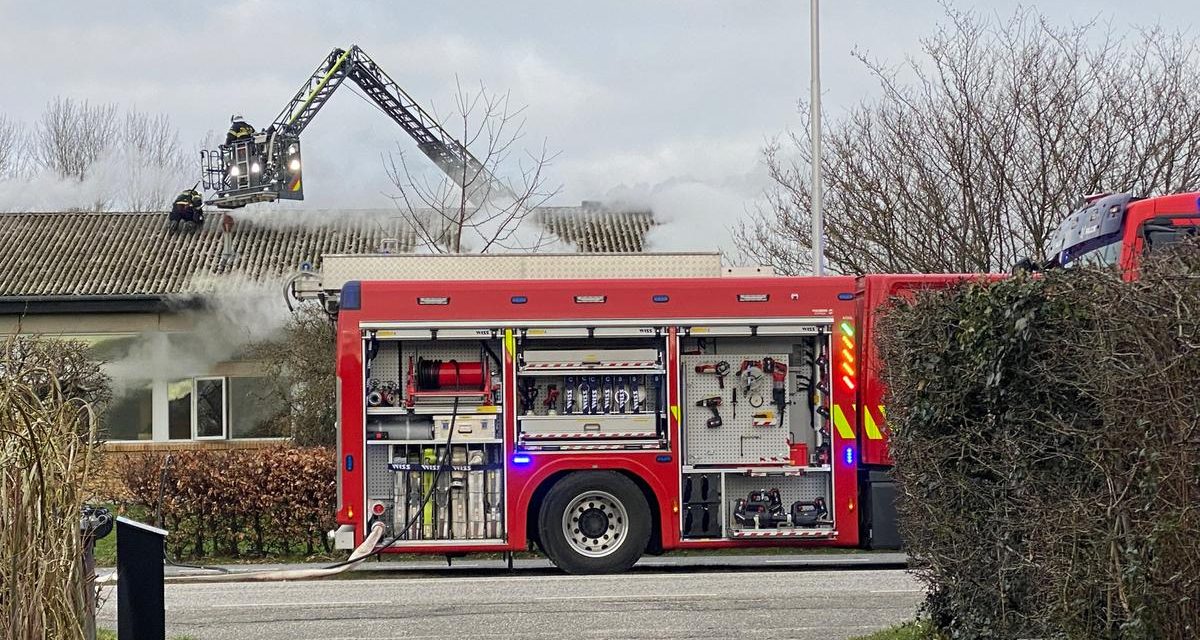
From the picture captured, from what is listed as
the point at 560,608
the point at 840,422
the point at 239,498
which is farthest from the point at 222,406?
the point at 560,608

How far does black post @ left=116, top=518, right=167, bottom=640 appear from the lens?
242 inches

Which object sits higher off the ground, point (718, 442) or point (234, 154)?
point (234, 154)

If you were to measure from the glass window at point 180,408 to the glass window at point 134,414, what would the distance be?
34 centimetres

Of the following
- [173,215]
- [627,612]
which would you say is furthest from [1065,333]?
[173,215]

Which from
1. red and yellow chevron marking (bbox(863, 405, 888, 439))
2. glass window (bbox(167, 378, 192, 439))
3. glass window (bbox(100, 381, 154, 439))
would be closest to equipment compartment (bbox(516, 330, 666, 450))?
red and yellow chevron marking (bbox(863, 405, 888, 439))

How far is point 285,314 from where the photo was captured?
2202cm

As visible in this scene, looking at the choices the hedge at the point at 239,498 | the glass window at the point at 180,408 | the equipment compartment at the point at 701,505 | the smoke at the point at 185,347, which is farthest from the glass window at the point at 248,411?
the equipment compartment at the point at 701,505

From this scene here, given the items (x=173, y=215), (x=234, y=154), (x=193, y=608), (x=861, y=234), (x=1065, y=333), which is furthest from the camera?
(x=173, y=215)

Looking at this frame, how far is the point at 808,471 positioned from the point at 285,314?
37.2ft

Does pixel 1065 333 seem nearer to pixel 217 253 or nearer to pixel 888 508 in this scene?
pixel 888 508

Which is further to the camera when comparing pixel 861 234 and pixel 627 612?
pixel 861 234

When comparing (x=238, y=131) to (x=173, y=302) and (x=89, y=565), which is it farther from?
(x=89, y=565)

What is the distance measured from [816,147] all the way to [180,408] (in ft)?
47.0

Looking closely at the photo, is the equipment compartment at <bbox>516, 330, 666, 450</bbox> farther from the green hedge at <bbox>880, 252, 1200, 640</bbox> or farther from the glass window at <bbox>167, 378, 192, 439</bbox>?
the glass window at <bbox>167, 378, 192, 439</bbox>
